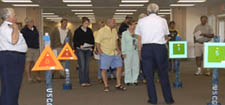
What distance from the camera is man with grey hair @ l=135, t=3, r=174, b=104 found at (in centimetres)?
448

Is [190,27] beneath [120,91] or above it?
above

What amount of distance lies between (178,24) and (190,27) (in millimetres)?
643

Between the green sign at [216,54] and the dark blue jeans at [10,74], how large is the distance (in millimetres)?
2394

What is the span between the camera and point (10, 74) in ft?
11.9

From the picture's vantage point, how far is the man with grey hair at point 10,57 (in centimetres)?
356

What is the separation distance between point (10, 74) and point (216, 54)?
2.62 meters

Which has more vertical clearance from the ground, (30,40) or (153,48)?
(30,40)

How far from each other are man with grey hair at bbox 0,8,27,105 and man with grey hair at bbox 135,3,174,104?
1781mm

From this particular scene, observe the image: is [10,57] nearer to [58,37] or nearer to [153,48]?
[153,48]

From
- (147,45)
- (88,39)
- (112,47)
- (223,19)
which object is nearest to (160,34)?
(147,45)

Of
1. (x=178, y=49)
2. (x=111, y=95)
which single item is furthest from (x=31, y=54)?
(x=178, y=49)

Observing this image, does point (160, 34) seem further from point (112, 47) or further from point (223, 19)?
point (223, 19)

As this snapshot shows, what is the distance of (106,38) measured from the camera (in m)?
5.86

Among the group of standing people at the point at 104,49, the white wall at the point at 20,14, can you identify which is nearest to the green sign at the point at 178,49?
the group of standing people at the point at 104,49
